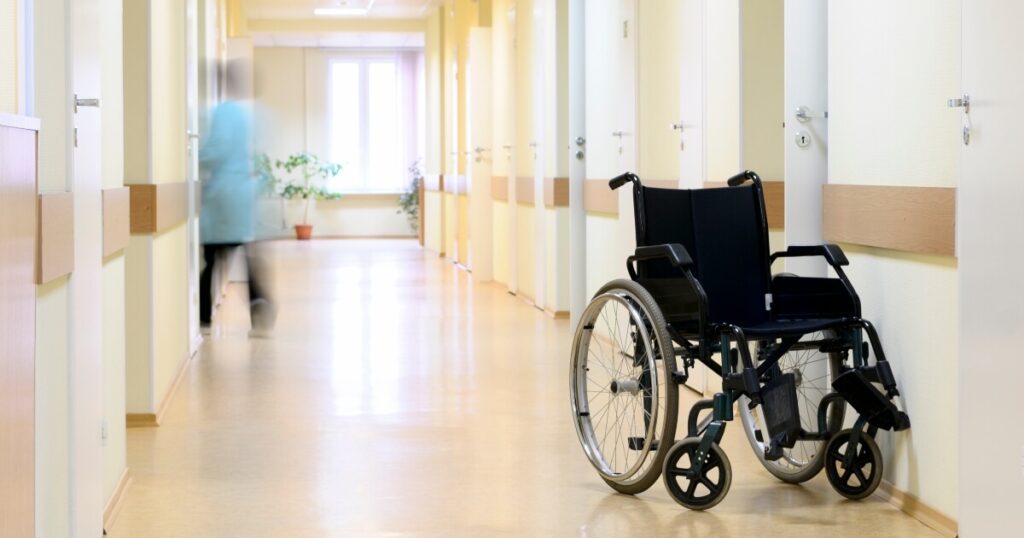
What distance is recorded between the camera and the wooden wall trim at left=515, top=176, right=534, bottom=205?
10.0 meters

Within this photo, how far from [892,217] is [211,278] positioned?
5417mm

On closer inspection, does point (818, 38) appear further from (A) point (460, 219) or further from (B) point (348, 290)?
(A) point (460, 219)

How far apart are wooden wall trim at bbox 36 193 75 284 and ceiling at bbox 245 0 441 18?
1372cm

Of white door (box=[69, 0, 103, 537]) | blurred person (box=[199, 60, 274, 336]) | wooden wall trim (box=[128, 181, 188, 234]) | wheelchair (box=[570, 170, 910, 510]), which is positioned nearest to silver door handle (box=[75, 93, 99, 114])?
white door (box=[69, 0, 103, 537])

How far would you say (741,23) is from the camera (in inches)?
207

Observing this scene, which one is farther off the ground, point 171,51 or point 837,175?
point 171,51

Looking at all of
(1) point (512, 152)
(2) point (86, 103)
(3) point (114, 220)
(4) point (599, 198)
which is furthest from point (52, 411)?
(1) point (512, 152)

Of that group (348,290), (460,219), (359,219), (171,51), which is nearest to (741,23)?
(171,51)

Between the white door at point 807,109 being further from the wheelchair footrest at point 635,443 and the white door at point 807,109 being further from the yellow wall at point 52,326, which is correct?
the yellow wall at point 52,326

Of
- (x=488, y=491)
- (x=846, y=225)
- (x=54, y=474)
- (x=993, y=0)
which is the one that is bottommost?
(x=488, y=491)

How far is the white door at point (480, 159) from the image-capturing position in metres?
12.3

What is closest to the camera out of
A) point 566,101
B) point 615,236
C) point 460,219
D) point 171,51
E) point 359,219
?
point 171,51

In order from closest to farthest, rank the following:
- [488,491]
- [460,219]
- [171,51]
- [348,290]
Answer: [488,491], [171,51], [348,290], [460,219]

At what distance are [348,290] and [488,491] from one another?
24.2 ft
